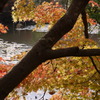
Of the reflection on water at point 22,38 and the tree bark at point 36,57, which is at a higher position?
the tree bark at point 36,57

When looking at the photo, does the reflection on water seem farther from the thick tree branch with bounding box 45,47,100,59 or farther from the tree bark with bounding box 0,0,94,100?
the thick tree branch with bounding box 45,47,100,59

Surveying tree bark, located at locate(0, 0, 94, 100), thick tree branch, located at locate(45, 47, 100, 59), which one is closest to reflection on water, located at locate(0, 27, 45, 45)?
tree bark, located at locate(0, 0, 94, 100)

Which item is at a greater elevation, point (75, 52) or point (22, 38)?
point (75, 52)

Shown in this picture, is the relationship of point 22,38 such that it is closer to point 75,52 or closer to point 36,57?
point 36,57

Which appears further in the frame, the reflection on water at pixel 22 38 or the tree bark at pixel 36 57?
the reflection on water at pixel 22 38

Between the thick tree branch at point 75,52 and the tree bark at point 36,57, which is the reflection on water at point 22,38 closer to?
the tree bark at point 36,57

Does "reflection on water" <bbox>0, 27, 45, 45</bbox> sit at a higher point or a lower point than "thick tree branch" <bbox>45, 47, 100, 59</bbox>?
lower

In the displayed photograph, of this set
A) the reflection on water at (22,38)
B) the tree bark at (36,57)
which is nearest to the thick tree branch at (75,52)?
the tree bark at (36,57)

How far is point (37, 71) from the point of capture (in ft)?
18.3

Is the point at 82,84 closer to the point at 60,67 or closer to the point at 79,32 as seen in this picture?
the point at 60,67

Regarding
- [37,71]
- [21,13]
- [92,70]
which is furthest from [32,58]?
[21,13]

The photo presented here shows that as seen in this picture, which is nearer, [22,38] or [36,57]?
[36,57]

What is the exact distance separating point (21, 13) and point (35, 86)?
2.95 meters

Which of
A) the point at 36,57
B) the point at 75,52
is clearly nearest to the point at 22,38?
the point at 36,57
